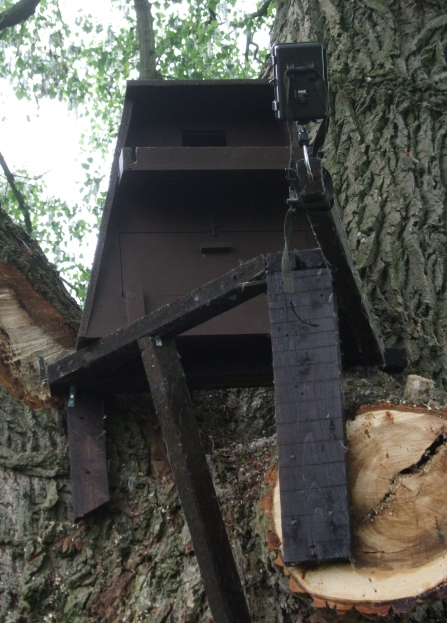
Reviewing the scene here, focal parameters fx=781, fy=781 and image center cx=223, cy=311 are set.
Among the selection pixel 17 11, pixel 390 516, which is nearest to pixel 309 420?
pixel 390 516

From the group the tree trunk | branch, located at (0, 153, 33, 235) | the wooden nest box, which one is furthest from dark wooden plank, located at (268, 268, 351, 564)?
branch, located at (0, 153, 33, 235)

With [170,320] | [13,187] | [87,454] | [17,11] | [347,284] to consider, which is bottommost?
[13,187]

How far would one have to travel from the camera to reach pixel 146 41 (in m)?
4.98

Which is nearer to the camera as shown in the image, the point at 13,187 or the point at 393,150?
the point at 393,150

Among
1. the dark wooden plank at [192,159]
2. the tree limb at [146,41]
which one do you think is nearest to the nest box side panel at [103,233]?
the dark wooden plank at [192,159]

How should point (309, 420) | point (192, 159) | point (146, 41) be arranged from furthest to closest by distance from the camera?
point (146, 41), point (192, 159), point (309, 420)

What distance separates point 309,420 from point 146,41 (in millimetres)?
3616

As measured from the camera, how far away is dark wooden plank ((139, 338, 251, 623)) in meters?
2.08

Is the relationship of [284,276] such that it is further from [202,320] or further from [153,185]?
[153,185]

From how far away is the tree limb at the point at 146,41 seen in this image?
15.9 feet

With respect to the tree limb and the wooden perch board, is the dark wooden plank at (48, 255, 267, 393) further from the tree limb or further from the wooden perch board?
the tree limb

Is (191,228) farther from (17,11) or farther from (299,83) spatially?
(17,11)

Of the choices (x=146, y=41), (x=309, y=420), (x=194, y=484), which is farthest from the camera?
(x=146, y=41)

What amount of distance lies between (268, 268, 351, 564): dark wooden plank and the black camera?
463mm
